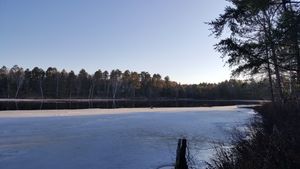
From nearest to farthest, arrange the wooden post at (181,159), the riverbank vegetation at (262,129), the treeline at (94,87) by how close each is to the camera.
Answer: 1. the riverbank vegetation at (262,129)
2. the wooden post at (181,159)
3. the treeline at (94,87)

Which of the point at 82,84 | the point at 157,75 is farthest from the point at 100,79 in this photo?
the point at 157,75

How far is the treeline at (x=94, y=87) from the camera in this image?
99988 mm

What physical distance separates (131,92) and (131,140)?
105571 mm

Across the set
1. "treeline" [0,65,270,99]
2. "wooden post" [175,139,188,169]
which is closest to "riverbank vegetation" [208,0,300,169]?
"wooden post" [175,139,188,169]

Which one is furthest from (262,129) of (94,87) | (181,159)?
(94,87)

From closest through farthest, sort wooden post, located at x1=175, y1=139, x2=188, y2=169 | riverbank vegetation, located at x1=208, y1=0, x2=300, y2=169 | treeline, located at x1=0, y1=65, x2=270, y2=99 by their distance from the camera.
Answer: riverbank vegetation, located at x1=208, y1=0, x2=300, y2=169
wooden post, located at x1=175, y1=139, x2=188, y2=169
treeline, located at x1=0, y1=65, x2=270, y2=99

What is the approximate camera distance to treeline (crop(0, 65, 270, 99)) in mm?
99988

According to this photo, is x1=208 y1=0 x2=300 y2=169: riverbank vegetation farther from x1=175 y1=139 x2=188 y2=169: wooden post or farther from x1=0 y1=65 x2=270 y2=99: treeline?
x1=0 y1=65 x2=270 y2=99: treeline

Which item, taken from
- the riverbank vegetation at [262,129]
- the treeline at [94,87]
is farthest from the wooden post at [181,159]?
the treeline at [94,87]

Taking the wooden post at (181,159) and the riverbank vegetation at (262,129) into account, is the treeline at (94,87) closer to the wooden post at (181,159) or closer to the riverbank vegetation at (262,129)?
the riverbank vegetation at (262,129)

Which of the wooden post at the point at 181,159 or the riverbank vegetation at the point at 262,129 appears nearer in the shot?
the riverbank vegetation at the point at 262,129

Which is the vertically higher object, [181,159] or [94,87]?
[94,87]

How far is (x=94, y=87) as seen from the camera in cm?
11506

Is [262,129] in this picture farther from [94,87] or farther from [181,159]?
[94,87]
